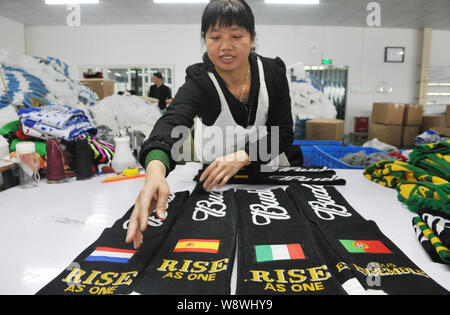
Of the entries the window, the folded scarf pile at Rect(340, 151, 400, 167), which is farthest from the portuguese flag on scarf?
the window

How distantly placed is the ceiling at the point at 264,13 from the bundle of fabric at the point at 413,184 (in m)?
5.32

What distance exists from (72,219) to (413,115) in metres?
7.15

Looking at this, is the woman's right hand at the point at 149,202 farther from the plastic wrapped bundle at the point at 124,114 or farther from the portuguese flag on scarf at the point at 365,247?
the plastic wrapped bundle at the point at 124,114

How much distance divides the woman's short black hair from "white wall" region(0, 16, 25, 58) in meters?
7.66

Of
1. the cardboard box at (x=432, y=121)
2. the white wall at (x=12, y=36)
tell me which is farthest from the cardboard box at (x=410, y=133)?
the white wall at (x=12, y=36)

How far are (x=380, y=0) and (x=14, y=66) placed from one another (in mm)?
5729

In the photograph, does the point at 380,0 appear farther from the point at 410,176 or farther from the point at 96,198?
the point at 96,198

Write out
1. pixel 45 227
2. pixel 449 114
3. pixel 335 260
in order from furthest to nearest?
pixel 449 114, pixel 45 227, pixel 335 260

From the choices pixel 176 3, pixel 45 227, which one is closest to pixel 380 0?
pixel 176 3

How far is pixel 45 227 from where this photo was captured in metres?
0.79

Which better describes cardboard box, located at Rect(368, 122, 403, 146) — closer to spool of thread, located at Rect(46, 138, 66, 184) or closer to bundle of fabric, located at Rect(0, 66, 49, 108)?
bundle of fabric, located at Rect(0, 66, 49, 108)

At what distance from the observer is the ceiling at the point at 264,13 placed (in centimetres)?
565

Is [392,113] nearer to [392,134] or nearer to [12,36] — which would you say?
[392,134]

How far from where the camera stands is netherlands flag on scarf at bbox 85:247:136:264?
59 cm
